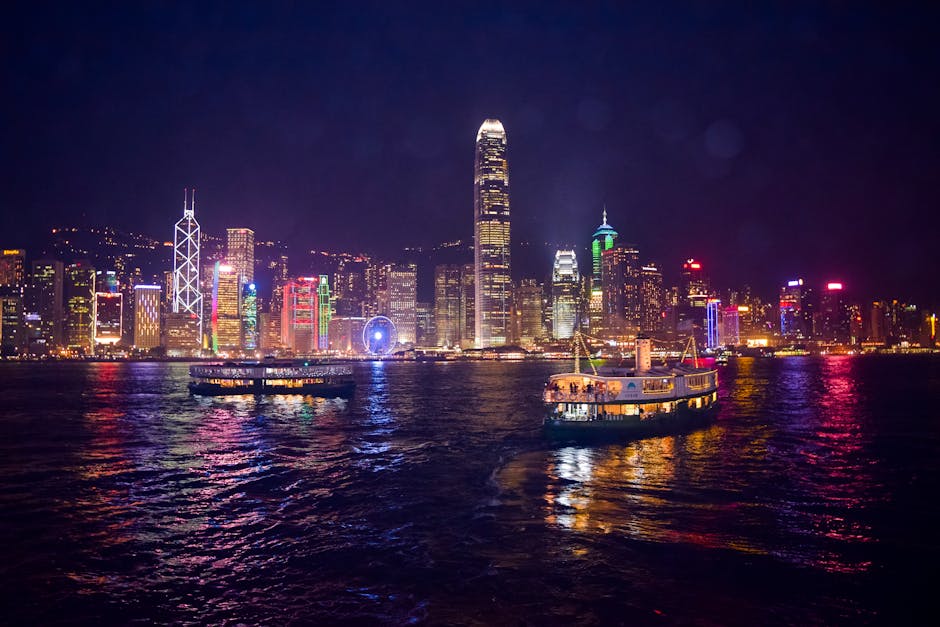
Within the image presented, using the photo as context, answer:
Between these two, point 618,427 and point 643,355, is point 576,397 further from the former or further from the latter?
point 643,355

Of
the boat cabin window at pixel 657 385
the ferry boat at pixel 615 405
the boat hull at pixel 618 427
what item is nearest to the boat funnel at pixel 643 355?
the ferry boat at pixel 615 405

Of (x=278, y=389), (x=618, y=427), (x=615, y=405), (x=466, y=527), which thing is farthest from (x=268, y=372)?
(x=466, y=527)

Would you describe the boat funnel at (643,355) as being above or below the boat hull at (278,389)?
above

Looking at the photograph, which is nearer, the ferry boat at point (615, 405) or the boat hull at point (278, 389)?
the ferry boat at point (615, 405)

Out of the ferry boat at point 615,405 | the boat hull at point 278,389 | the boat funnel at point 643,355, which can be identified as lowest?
the boat hull at point 278,389

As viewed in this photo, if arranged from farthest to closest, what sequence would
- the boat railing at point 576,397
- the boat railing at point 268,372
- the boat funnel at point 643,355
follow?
the boat railing at point 268,372 < the boat funnel at point 643,355 < the boat railing at point 576,397

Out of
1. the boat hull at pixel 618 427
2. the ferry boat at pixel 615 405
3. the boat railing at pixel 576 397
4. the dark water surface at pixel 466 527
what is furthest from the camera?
the boat railing at pixel 576 397

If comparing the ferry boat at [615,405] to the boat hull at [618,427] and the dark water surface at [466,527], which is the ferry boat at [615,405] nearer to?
the boat hull at [618,427]

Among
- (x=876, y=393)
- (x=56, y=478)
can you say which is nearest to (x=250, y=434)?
(x=56, y=478)
